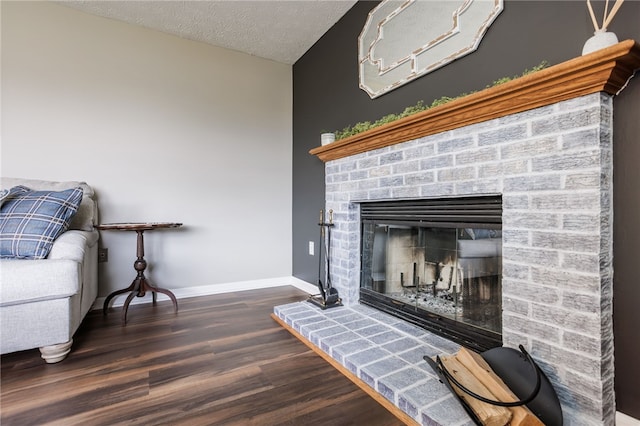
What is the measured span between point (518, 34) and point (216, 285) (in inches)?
110

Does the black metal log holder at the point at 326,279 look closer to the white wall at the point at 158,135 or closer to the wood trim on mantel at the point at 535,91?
the white wall at the point at 158,135

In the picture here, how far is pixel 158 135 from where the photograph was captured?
271cm

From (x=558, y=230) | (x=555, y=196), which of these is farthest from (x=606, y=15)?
(x=558, y=230)

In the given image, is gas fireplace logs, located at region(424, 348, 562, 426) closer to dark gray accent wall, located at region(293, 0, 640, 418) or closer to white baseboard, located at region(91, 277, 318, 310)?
dark gray accent wall, located at region(293, 0, 640, 418)

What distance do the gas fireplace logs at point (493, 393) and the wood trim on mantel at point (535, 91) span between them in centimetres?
95

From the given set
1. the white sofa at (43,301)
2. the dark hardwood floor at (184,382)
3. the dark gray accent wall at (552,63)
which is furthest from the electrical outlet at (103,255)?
the dark gray accent wall at (552,63)

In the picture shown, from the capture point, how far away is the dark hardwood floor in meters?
1.16

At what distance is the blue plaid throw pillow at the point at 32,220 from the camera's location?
167 centimetres

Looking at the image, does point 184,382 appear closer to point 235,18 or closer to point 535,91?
point 535,91

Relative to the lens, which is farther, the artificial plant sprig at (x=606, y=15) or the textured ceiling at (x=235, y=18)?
the textured ceiling at (x=235, y=18)

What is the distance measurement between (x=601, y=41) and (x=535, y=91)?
0.21 m

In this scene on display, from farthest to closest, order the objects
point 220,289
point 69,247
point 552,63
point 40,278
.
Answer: point 220,289 < point 69,247 < point 40,278 < point 552,63

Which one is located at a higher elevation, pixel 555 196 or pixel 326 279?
pixel 555 196

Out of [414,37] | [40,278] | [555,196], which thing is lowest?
[40,278]
